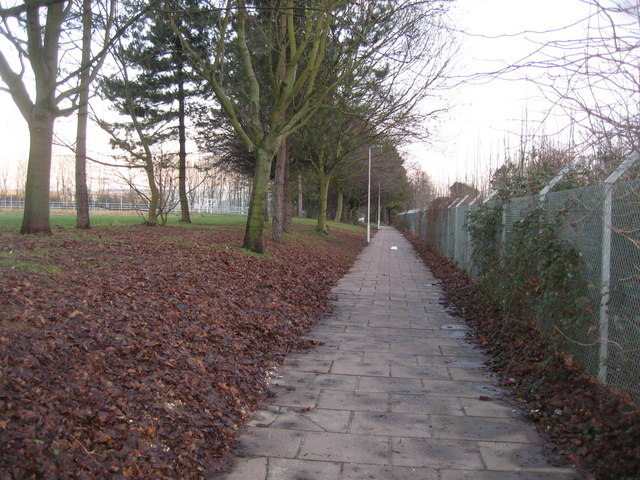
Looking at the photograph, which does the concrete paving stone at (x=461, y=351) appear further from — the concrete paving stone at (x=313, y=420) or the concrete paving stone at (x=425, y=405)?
the concrete paving stone at (x=313, y=420)

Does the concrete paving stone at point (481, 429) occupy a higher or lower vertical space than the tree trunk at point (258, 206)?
lower

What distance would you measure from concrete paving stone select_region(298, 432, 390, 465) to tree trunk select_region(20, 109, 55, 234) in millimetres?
9459

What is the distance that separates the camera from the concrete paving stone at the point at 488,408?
5.00 metres

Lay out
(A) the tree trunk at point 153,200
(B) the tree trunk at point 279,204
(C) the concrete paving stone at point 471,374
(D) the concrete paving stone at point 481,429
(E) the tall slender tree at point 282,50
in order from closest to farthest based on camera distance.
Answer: (D) the concrete paving stone at point 481,429
(C) the concrete paving stone at point 471,374
(E) the tall slender tree at point 282,50
(B) the tree trunk at point 279,204
(A) the tree trunk at point 153,200

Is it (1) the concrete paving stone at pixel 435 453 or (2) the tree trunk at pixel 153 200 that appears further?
(2) the tree trunk at pixel 153 200

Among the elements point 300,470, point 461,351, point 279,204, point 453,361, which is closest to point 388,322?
point 461,351

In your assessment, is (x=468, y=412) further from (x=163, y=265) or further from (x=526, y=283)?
(x=163, y=265)

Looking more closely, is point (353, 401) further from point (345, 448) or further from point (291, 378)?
point (345, 448)

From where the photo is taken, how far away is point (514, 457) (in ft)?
13.4

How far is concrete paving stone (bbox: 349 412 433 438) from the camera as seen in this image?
4.56 m

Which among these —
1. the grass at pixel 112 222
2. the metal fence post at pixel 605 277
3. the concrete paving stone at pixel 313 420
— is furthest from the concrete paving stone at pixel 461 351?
the grass at pixel 112 222

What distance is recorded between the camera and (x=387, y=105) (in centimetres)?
2144

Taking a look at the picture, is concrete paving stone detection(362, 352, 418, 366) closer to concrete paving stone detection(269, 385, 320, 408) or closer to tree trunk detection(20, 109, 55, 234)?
concrete paving stone detection(269, 385, 320, 408)

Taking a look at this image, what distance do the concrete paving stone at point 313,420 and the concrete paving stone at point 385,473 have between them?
0.69m
